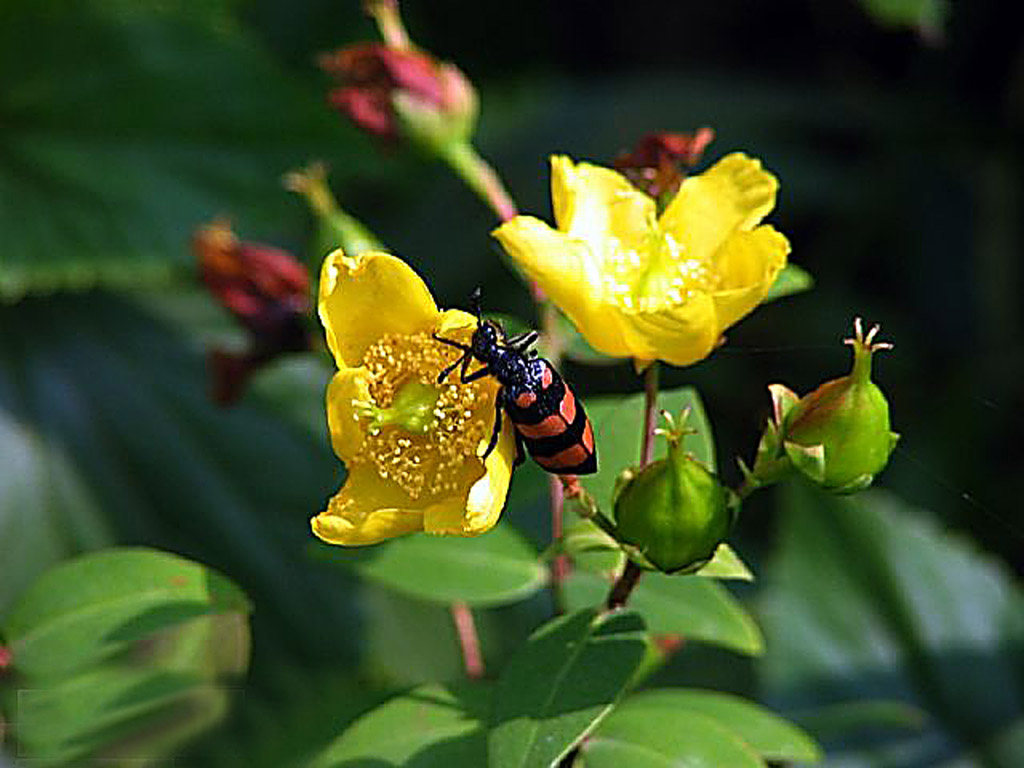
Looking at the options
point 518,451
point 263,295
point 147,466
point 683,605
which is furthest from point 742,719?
point 147,466

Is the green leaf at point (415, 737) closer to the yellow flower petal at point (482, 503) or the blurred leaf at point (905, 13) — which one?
the yellow flower petal at point (482, 503)

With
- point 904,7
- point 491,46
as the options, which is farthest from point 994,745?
point 491,46

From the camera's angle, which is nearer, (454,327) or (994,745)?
(454,327)

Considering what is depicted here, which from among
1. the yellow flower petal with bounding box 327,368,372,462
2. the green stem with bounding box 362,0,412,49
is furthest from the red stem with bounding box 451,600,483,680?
the green stem with bounding box 362,0,412,49

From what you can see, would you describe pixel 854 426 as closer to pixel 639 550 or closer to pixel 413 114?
pixel 639 550

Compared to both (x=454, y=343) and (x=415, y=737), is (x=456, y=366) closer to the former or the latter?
(x=454, y=343)

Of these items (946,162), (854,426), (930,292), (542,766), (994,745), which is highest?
(854,426)
